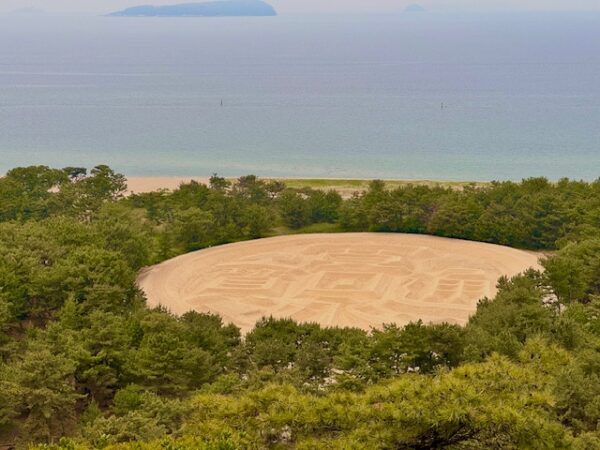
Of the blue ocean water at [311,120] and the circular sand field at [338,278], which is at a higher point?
the blue ocean water at [311,120]

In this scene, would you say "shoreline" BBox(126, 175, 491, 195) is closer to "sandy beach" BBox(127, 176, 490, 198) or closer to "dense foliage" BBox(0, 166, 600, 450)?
"sandy beach" BBox(127, 176, 490, 198)

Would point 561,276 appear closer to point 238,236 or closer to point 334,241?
point 334,241

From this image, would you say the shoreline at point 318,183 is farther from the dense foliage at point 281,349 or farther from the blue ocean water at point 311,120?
the dense foliage at point 281,349

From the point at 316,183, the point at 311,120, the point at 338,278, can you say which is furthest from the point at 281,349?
the point at 311,120

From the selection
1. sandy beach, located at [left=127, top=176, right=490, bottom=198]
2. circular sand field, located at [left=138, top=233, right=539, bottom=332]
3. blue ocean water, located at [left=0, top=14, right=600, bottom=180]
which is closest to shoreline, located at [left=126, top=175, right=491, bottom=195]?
sandy beach, located at [left=127, top=176, right=490, bottom=198]

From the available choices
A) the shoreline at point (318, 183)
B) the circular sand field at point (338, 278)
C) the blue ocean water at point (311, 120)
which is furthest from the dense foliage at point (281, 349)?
the blue ocean water at point (311, 120)

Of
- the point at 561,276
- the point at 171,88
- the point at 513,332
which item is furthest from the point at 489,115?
the point at 513,332

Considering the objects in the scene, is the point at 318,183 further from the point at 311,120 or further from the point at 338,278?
the point at 311,120
